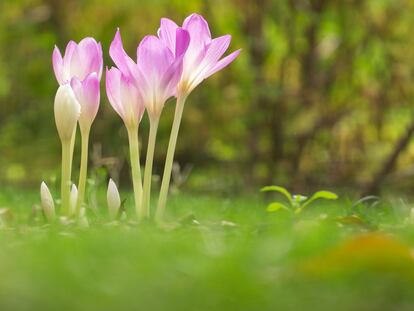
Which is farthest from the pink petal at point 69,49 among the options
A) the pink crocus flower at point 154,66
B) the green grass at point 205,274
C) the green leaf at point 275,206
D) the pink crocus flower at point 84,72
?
the green grass at point 205,274

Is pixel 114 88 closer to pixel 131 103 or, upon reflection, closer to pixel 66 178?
pixel 131 103

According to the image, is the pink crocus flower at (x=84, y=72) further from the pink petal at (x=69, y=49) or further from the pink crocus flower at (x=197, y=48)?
the pink crocus flower at (x=197, y=48)

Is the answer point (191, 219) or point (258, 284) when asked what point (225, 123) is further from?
point (258, 284)

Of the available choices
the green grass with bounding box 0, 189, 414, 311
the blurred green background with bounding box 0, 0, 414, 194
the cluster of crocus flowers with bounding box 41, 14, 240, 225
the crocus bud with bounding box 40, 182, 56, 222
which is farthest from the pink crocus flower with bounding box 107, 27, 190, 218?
the blurred green background with bounding box 0, 0, 414, 194

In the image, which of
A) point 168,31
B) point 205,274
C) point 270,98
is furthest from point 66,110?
point 270,98

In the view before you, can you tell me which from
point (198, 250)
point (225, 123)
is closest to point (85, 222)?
point (198, 250)

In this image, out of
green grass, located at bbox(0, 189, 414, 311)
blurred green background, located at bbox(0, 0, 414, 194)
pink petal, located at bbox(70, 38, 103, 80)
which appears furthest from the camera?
blurred green background, located at bbox(0, 0, 414, 194)

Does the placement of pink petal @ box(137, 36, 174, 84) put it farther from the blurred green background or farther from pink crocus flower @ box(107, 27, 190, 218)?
the blurred green background
